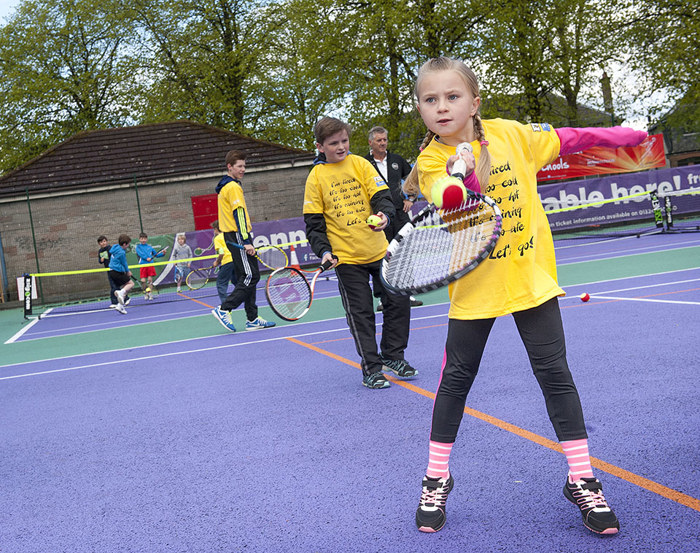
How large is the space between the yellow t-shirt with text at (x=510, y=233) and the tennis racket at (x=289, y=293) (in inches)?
142

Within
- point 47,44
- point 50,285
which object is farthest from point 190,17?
point 50,285

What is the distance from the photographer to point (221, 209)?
9438 mm

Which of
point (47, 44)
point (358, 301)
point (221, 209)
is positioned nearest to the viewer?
point (358, 301)

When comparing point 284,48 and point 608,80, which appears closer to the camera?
point 608,80

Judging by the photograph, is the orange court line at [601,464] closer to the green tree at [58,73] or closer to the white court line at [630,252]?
the white court line at [630,252]

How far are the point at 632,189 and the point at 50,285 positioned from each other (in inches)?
746

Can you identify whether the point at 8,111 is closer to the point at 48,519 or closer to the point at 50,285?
the point at 50,285

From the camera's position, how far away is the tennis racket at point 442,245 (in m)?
2.63

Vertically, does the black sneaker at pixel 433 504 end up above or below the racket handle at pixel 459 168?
below

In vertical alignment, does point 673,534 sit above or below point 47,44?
below

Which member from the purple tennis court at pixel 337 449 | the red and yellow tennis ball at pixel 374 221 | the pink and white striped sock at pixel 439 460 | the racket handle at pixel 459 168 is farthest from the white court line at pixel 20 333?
the racket handle at pixel 459 168

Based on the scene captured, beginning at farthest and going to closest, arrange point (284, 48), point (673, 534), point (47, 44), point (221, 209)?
point (47, 44)
point (284, 48)
point (221, 209)
point (673, 534)

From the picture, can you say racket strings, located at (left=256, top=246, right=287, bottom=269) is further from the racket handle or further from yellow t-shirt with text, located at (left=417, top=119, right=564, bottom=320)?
the racket handle

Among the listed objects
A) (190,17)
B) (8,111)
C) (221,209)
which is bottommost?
(221,209)
